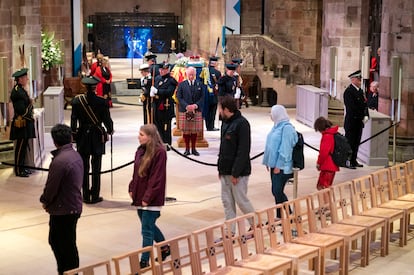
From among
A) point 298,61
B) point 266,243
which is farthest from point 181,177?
point 298,61

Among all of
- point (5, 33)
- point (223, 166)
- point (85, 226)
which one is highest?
point (5, 33)

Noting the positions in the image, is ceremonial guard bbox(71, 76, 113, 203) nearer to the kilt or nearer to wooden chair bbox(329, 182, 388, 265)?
wooden chair bbox(329, 182, 388, 265)

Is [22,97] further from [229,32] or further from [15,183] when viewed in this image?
[229,32]

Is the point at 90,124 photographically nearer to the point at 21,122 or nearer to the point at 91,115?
the point at 91,115

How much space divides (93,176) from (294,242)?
13.8 feet

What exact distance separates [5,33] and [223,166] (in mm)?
7067

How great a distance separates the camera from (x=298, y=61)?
86.8 feet

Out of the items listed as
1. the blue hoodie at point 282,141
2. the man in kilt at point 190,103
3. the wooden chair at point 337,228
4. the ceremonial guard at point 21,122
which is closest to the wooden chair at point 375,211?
the wooden chair at point 337,228

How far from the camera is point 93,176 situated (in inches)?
484

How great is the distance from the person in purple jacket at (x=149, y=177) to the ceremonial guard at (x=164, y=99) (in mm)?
7251

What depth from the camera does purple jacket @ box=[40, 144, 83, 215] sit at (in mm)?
8094

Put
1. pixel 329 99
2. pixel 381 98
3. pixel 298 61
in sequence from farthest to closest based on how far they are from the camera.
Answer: pixel 298 61, pixel 329 99, pixel 381 98

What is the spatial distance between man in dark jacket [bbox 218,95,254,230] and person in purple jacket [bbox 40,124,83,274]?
6.94ft

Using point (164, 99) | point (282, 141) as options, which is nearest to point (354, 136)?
point (164, 99)
